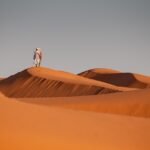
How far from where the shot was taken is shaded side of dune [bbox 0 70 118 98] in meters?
31.3

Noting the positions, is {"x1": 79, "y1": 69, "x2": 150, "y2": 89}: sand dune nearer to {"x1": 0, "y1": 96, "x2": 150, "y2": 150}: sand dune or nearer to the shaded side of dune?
the shaded side of dune

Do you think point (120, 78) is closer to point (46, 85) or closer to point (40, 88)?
point (46, 85)

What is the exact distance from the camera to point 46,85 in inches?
1371

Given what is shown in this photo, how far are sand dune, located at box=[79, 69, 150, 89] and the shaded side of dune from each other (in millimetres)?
15474

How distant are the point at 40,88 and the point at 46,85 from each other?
0.54m

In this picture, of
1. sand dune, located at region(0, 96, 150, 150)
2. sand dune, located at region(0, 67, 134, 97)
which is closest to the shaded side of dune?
sand dune, located at region(0, 67, 134, 97)

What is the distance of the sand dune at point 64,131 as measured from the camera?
7.46 metres

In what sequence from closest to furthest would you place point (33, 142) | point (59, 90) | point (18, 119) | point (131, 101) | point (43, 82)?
1. point (33, 142)
2. point (18, 119)
3. point (131, 101)
4. point (59, 90)
5. point (43, 82)

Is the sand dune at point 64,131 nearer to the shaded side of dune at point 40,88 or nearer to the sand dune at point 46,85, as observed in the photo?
the shaded side of dune at point 40,88

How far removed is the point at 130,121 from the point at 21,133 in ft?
15.4

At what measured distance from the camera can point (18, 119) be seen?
8711mm

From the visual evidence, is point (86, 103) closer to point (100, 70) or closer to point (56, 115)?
point (56, 115)

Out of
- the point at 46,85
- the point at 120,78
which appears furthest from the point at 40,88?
the point at 120,78

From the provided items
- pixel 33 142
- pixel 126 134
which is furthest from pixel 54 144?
pixel 126 134
